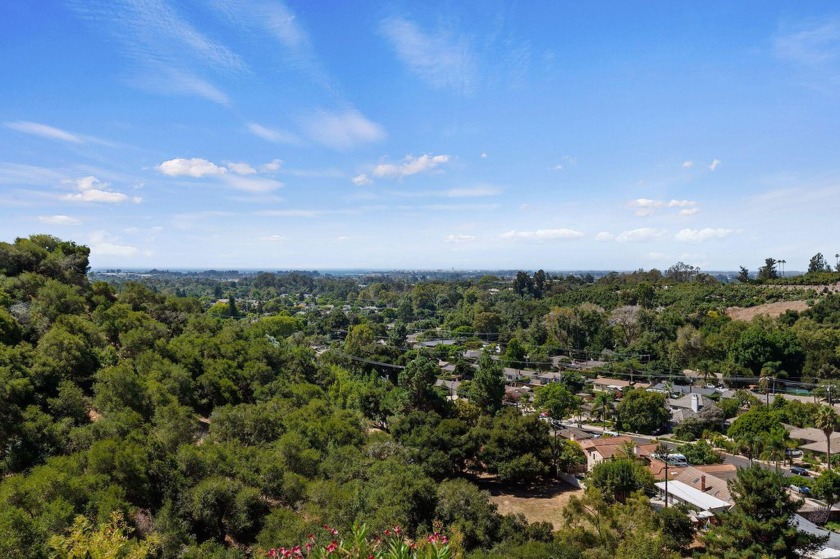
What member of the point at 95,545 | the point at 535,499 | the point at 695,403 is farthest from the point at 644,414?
the point at 95,545

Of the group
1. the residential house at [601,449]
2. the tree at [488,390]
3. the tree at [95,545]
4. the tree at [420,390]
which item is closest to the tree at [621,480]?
the residential house at [601,449]

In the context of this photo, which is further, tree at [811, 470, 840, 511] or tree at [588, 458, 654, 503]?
tree at [588, 458, 654, 503]

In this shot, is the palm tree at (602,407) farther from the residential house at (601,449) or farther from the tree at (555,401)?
the residential house at (601,449)

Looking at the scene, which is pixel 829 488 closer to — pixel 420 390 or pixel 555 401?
pixel 555 401

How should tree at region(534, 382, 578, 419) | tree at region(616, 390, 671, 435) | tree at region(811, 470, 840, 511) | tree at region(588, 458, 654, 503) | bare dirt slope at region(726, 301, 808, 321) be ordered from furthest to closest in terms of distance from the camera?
1. bare dirt slope at region(726, 301, 808, 321)
2. tree at region(534, 382, 578, 419)
3. tree at region(616, 390, 671, 435)
4. tree at region(588, 458, 654, 503)
5. tree at region(811, 470, 840, 511)

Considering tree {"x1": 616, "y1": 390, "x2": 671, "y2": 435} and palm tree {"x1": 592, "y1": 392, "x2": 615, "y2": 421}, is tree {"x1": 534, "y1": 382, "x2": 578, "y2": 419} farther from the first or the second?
tree {"x1": 616, "y1": 390, "x2": 671, "y2": 435}

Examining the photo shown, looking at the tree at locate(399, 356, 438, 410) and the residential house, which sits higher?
the tree at locate(399, 356, 438, 410)

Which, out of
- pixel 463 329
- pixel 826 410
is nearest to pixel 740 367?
pixel 826 410

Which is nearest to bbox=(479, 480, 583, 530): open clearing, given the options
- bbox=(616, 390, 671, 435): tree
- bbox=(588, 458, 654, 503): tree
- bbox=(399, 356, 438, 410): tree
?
bbox=(588, 458, 654, 503): tree

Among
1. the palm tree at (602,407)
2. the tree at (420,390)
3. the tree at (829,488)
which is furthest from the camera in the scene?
the palm tree at (602,407)
